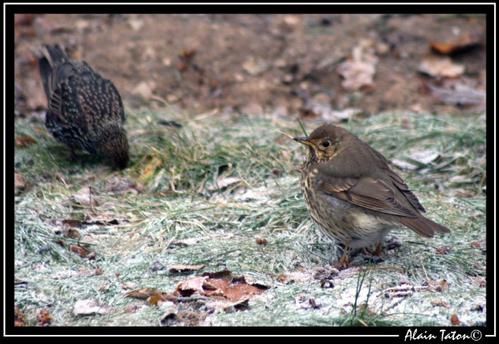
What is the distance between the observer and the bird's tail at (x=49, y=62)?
315 inches

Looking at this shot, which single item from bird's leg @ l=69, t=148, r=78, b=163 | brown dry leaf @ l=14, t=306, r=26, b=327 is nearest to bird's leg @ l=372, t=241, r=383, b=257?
brown dry leaf @ l=14, t=306, r=26, b=327

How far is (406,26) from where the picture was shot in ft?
33.0

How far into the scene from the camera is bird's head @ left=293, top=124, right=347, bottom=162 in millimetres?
5676

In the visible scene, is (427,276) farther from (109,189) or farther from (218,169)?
(109,189)

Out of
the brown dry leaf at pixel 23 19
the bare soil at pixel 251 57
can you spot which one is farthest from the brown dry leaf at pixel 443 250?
the brown dry leaf at pixel 23 19

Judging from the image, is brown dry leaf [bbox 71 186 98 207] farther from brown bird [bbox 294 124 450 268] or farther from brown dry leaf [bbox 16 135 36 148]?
brown bird [bbox 294 124 450 268]

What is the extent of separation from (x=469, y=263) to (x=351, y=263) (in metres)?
0.77

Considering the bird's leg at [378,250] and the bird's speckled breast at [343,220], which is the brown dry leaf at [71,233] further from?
the bird's leg at [378,250]

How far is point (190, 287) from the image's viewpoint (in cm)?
516

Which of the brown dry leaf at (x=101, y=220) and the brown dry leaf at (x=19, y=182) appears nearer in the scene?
the brown dry leaf at (x=101, y=220)

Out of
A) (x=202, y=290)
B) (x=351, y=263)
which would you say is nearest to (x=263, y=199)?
(x=351, y=263)

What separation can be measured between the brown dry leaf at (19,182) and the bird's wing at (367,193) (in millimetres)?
2749
